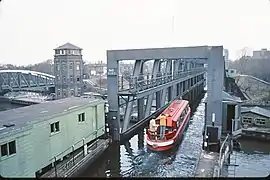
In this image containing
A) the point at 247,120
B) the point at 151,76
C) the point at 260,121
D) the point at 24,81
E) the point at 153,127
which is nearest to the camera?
the point at 153,127

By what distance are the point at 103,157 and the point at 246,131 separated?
4.86 m

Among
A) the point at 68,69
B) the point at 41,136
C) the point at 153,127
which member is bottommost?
the point at 153,127

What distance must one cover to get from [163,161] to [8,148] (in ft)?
11.1

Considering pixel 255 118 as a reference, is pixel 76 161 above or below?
below

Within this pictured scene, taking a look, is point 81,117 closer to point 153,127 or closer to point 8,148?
point 153,127

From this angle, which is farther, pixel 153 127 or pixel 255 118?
pixel 255 118

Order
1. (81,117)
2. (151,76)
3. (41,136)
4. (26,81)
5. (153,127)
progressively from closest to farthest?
(41,136) < (81,117) < (153,127) < (151,76) < (26,81)

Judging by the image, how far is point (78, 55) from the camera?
487 inches

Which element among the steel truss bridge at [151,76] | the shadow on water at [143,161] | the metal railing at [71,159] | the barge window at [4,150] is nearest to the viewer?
the barge window at [4,150]

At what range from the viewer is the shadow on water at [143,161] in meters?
4.69

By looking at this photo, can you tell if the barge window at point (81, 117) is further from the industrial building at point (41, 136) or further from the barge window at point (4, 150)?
the barge window at point (4, 150)

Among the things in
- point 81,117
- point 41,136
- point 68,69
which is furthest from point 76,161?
point 68,69

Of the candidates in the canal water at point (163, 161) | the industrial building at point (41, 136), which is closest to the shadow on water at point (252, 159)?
the canal water at point (163, 161)

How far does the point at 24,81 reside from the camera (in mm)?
16719
